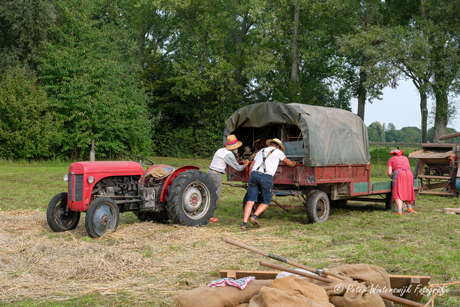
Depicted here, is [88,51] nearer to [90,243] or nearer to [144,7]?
[144,7]

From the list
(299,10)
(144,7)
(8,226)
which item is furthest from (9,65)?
(8,226)

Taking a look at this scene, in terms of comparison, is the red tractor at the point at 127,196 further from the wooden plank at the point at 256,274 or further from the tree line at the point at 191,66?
the tree line at the point at 191,66

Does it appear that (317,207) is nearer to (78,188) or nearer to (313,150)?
(313,150)

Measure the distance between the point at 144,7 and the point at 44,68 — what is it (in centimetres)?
1384

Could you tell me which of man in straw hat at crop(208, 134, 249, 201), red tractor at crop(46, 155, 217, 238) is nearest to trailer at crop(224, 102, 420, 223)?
man in straw hat at crop(208, 134, 249, 201)

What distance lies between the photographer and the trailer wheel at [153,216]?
378 inches

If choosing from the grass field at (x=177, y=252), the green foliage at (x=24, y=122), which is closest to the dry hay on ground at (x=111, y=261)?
the grass field at (x=177, y=252)

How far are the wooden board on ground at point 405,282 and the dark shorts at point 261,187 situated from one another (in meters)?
4.76

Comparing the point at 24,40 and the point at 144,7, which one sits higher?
the point at 144,7

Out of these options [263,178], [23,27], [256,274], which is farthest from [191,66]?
[256,274]

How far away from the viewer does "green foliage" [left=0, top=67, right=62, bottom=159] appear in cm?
2369

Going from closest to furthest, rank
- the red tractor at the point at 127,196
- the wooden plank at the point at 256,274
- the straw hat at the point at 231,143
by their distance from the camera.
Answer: the wooden plank at the point at 256,274 < the red tractor at the point at 127,196 < the straw hat at the point at 231,143

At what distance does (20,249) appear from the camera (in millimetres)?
6645

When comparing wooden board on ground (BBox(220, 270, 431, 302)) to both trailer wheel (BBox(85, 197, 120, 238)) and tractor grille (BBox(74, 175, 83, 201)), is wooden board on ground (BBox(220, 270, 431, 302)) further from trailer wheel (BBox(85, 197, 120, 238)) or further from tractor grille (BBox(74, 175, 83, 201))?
tractor grille (BBox(74, 175, 83, 201))
